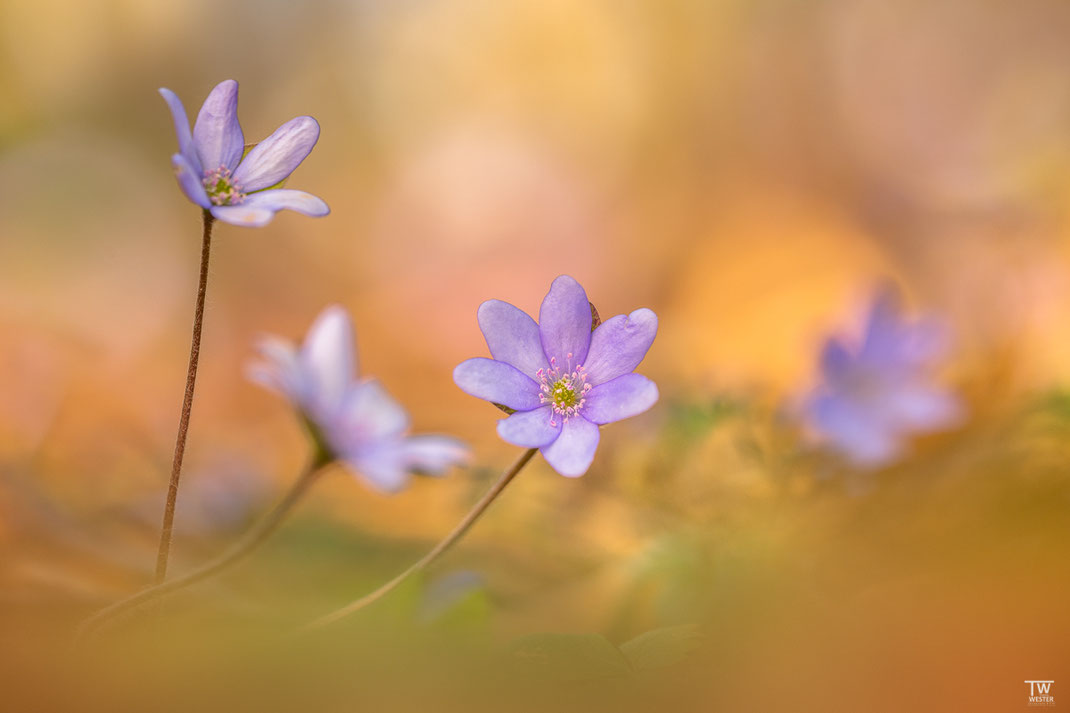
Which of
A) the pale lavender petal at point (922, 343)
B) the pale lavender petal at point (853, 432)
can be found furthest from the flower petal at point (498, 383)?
the pale lavender petal at point (922, 343)

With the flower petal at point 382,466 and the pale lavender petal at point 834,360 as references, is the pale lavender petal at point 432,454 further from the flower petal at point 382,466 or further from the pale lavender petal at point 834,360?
the pale lavender petal at point 834,360

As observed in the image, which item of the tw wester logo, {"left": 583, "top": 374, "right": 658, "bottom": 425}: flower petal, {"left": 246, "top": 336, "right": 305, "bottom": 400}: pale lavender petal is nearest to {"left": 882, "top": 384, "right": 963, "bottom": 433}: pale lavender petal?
the tw wester logo

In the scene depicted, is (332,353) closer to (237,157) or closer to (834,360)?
(237,157)

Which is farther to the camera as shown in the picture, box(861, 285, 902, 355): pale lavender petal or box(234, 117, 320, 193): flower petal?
box(861, 285, 902, 355): pale lavender petal

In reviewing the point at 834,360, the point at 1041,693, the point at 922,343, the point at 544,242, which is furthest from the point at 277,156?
the point at 544,242

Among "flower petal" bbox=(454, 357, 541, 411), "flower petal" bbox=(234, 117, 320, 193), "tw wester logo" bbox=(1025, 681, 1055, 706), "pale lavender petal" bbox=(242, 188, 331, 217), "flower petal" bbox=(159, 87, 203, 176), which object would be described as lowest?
"tw wester logo" bbox=(1025, 681, 1055, 706)

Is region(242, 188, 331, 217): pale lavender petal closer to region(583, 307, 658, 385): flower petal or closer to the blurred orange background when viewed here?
region(583, 307, 658, 385): flower petal
